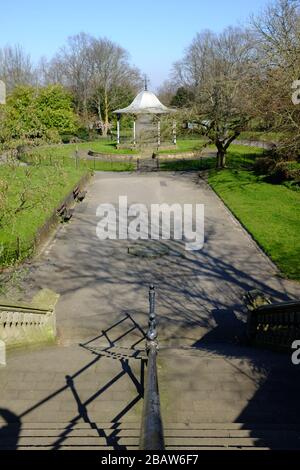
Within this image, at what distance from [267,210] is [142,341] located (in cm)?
1374

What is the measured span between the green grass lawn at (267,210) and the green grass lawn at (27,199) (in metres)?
8.08

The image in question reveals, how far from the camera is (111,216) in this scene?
72.4 feet

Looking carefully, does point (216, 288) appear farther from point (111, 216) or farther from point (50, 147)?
point (111, 216)

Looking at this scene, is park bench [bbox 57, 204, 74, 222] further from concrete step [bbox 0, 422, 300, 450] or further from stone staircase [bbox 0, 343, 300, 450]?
concrete step [bbox 0, 422, 300, 450]

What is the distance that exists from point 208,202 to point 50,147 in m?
15.0

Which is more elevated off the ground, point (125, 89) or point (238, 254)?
point (125, 89)

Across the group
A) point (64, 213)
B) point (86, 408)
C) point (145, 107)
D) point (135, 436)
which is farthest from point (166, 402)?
point (145, 107)

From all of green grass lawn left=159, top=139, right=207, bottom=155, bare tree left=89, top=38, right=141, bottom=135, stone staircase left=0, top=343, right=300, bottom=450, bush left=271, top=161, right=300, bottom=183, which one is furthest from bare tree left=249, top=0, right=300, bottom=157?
bare tree left=89, top=38, right=141, bottom=135

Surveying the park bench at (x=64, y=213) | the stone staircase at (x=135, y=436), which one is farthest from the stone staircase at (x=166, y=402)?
the park bench at (x=64, y=213)

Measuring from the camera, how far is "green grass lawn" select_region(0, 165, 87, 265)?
10.4 meters

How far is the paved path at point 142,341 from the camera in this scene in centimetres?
638

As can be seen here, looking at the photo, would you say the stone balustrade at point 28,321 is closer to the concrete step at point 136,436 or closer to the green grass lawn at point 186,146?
the concrete step at point 136,436

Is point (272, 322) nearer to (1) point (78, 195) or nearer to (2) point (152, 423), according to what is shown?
(2) point (152, 423)

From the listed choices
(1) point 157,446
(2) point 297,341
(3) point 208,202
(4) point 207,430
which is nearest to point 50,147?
(2) point 297,341
